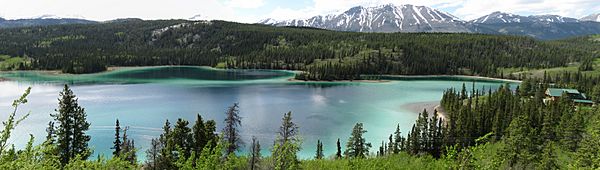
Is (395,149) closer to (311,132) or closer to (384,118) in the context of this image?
(311,132)

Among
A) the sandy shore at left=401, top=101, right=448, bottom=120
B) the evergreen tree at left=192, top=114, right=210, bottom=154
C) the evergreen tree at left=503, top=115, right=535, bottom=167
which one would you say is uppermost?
the evergreen tree at left=192, top=114, right=210, bottom=154

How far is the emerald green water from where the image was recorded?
69.3 m

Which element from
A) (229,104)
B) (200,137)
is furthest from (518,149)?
(229,104)

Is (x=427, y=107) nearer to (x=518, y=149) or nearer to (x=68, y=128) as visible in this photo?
(x=518, y=149)

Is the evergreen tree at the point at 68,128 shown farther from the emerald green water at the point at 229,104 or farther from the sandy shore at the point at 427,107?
the sandy shore at the point at 427,107

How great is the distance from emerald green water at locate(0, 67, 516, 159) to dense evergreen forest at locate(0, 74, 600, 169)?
4701mm

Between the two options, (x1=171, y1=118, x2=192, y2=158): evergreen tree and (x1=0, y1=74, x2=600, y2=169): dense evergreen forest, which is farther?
(x1=171, y1=118, x2=192, y2=158): evergreen tree

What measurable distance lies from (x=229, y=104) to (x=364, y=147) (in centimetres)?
5012

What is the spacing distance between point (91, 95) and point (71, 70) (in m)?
92.2

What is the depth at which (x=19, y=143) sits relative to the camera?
195 feet

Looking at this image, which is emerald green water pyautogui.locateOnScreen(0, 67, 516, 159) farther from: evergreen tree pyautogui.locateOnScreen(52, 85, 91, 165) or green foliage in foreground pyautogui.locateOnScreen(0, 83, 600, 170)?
evergreen tree pyautogui.locateOnScreen(52, 85, 91, 165)

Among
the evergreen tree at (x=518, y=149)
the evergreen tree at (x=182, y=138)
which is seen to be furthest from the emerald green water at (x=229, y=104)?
the evergreen tree at (x=518, y=149)

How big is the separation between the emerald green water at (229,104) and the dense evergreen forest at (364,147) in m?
4.70

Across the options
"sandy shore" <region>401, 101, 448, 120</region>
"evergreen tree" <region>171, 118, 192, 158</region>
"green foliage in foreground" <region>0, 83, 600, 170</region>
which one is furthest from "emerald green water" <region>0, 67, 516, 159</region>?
"evergreen tree" <region>171, 118, 192, 158</region>
